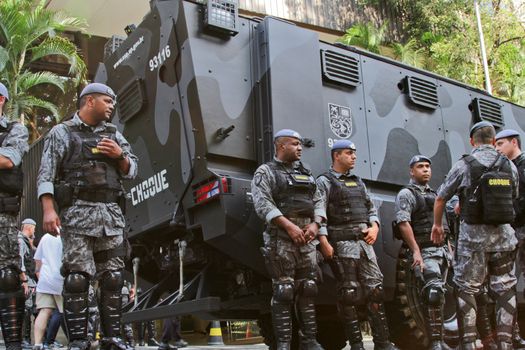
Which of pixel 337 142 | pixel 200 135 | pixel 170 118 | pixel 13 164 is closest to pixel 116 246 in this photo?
pixel 13 164

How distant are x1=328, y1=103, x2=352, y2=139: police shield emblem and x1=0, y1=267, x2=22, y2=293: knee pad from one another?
9.22 ft

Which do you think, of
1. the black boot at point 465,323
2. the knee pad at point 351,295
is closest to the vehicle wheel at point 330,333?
the knee pad at point 351,295

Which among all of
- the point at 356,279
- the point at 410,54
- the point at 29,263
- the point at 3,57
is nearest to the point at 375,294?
the point at 356,279

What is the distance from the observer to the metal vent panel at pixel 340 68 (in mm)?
5570

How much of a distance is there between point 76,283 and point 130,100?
2397 mm

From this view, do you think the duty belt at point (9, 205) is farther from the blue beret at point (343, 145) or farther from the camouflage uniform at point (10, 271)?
the blue beret at point (343, 145)

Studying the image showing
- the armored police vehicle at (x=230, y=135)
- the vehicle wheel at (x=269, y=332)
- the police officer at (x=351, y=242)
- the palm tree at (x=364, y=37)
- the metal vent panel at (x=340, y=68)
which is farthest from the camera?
the palm tree at (x=364, y=37)

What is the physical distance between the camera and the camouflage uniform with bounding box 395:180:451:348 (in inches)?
209

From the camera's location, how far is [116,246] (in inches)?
158

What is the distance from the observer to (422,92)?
6.43 metres

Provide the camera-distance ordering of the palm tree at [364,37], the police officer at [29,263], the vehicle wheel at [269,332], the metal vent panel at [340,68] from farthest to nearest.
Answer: the palm tree at [364,37] → the police officer at [29,263] → the metal vent panel at [340,68] → the vehicle wheel at [269,332]

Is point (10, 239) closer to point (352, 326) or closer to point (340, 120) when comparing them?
point (352, 326)

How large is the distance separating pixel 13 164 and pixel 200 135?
1.36 metres

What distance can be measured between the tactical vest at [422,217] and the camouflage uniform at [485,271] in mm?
967
